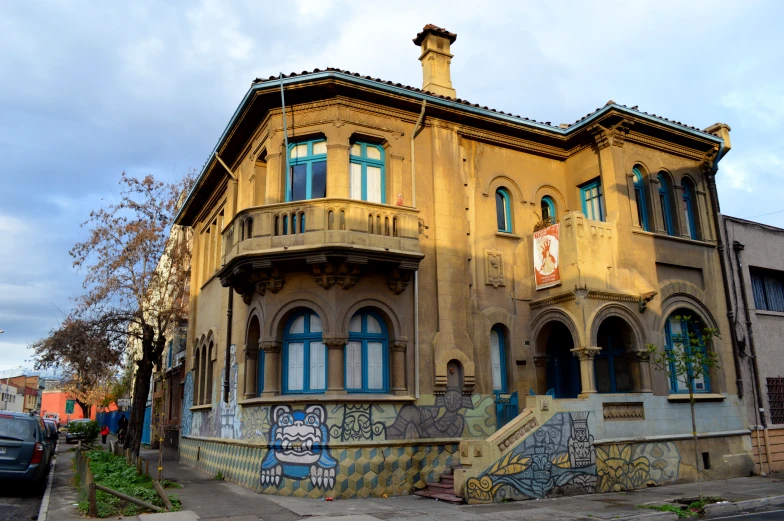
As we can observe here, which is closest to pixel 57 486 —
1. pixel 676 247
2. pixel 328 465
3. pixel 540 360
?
pixel 328 465

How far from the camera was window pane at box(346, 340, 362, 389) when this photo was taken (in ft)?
48.3

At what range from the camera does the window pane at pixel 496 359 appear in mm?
16656

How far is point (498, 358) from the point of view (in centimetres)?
→ 1691

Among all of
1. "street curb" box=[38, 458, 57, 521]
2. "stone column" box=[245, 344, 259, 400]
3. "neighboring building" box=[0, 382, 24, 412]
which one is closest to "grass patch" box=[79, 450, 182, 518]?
"street curb" box=[38, 458, 57, 521]

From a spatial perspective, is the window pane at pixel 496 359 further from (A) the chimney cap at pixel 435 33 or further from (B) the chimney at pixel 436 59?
(A) the chimney cap at pixel 435 33

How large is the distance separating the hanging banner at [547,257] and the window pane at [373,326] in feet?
16.3

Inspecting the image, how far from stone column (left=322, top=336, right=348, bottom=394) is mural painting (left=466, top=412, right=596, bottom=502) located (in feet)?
11.9

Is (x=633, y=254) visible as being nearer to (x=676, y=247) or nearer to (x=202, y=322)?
(x=676, y=247)

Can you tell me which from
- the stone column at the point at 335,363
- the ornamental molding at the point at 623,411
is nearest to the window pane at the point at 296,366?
the stone column at the point at 335,363

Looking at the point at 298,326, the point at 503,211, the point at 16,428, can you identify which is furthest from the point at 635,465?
the point at 16,428

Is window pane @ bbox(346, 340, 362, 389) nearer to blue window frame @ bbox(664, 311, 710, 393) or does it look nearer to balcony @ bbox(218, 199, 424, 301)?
balcony @ bbox(218, 199, 424, 301)

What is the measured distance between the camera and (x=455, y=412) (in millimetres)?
15375

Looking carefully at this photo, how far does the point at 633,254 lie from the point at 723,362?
468 centimetres

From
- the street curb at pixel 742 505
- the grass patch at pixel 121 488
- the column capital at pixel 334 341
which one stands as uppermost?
the column capital at pixel 334 341
